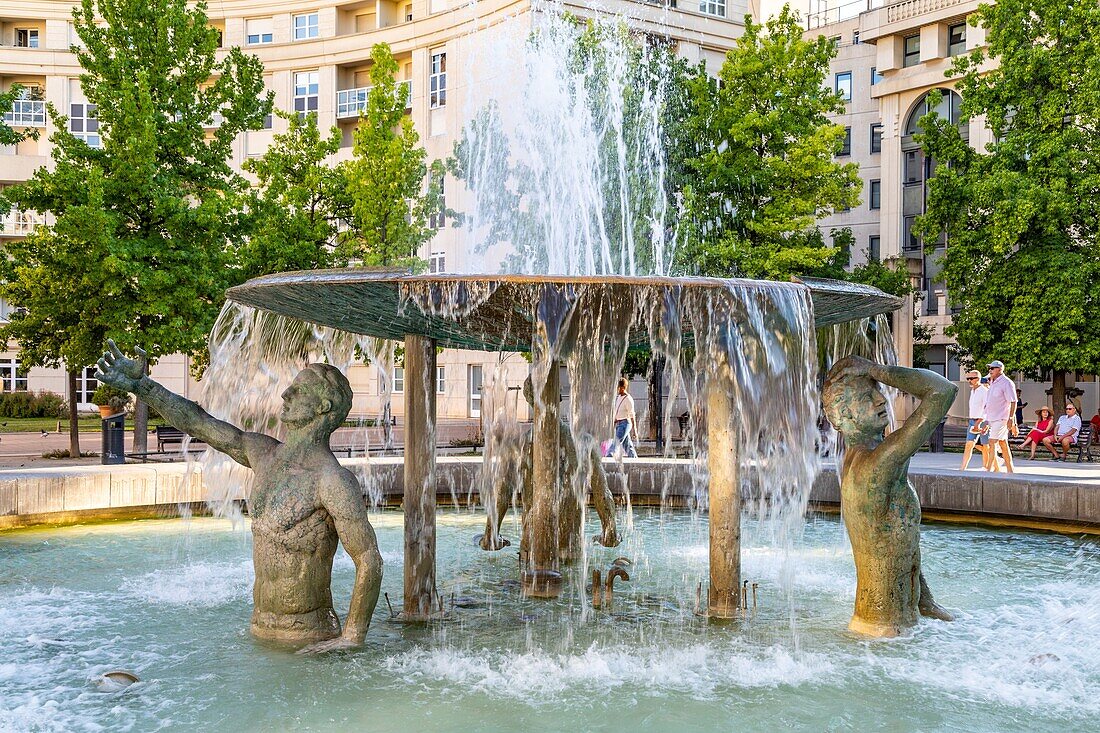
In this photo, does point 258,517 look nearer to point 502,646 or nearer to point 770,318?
point 502,646

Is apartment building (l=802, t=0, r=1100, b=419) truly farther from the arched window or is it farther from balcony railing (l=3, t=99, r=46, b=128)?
balcony railing (l=3, t=99, r=46, b=128)

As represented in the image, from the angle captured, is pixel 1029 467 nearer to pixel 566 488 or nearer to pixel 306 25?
pixel 566 488

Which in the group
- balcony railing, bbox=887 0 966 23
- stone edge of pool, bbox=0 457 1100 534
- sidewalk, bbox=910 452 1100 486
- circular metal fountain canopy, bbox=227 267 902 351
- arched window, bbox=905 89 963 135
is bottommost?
sidewalk, bbox=910 452 1100 486

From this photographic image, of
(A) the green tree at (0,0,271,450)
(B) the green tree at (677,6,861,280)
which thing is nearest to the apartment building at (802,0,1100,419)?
(B) the green tree at (677,6,861,280)

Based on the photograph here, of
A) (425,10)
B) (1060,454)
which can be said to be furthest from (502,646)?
(425,10)

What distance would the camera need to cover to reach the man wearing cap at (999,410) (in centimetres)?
1441

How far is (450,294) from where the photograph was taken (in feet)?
17.8

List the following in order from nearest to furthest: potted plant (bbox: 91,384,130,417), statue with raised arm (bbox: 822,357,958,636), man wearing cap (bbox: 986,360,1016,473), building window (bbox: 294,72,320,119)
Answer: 1. statue with raised arm (bbox: 822,357,958,636)
2. man wearing cap (bbox: 986,360,1016,473)
3. potted plant (bbox: 91,384,130,417)
4. building window (bbox: 294,72,320,119)

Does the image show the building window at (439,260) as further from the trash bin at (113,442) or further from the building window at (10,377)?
the building window at (10,377)

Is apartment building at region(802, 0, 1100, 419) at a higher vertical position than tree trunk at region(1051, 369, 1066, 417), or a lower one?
higher

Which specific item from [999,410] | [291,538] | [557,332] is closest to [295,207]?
[999,410]

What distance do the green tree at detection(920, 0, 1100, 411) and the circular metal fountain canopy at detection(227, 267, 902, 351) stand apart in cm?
2039

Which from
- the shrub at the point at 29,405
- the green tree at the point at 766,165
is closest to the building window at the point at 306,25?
the shrub at the point at 29,405

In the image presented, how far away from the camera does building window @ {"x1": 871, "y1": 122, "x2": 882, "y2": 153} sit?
46000 mm
